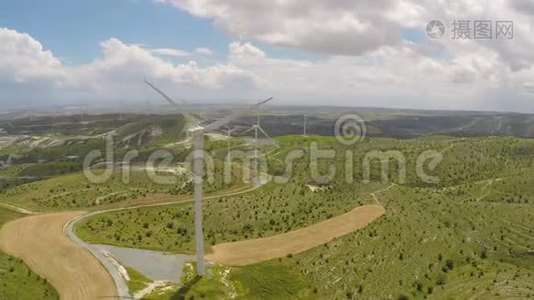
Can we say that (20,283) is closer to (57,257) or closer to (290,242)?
(57,257)

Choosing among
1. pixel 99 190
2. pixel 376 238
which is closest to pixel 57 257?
pixel 376 238

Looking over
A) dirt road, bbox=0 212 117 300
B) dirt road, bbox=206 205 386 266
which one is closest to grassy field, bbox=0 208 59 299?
dirt road, bbox=0 212 117 300

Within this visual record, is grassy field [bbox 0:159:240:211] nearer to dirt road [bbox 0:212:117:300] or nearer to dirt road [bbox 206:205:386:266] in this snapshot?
dirt road [bbox 0:212:117:300]

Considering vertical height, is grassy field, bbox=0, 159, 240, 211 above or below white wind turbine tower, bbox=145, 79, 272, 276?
below

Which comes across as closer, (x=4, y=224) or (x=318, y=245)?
(x=318, y=245)

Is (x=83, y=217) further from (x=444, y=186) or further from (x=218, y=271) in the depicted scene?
(x=444, y=186)

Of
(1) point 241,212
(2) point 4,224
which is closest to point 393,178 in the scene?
(1) point 241,212

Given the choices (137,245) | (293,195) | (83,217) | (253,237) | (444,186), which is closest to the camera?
(137,245)
